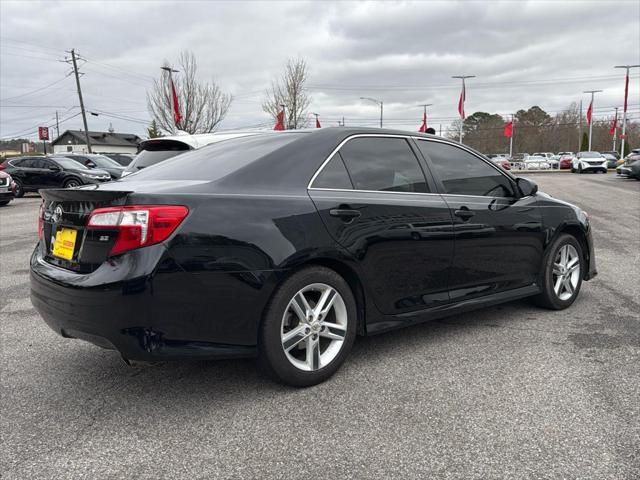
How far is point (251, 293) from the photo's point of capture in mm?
2785

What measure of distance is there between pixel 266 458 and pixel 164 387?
103 cm

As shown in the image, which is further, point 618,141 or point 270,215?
point 618,141

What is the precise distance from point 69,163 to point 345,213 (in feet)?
59.4

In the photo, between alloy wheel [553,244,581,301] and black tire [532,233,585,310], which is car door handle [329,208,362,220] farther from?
alloy wheel [553,244,581,301]

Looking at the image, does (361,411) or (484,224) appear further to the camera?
(484,224)

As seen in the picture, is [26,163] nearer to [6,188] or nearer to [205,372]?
[6,188]

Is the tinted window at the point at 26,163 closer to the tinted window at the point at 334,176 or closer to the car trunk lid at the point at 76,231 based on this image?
the car trunk lid at the point at 76,231

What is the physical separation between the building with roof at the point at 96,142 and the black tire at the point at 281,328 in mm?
98286

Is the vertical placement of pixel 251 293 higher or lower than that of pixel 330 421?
higher

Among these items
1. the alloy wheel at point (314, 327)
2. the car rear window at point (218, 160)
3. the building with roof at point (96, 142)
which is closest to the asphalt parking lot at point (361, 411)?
the alloy wheel at point (314, 327)

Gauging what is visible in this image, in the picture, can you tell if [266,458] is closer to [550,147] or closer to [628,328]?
[628,328]

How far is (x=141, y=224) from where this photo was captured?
102 inches

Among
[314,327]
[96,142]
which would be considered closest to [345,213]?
[314,327]

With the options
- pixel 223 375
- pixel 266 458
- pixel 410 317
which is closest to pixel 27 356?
pixel 223 375
